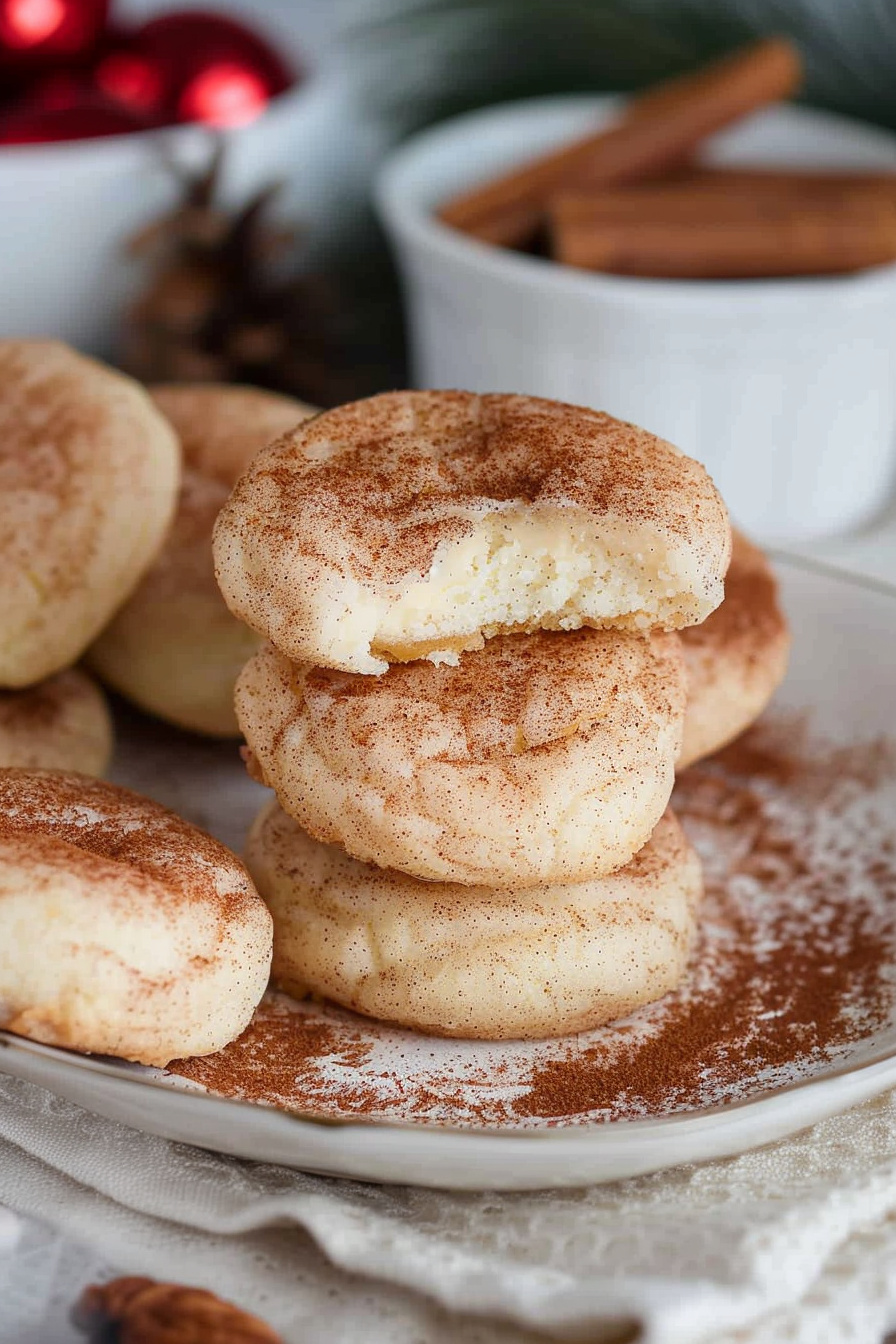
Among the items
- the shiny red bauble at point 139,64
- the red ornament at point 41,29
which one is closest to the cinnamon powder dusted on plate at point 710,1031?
the shiny red bauble at point 139,64

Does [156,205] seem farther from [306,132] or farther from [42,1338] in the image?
[42,1338]

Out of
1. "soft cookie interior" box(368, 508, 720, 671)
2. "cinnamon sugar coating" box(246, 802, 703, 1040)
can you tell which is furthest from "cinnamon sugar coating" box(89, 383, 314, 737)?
"soft cookie interior" box(368, 508, 720, 671)

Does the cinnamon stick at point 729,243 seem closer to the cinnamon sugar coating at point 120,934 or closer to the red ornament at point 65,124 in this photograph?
the red ornament at point 65,124

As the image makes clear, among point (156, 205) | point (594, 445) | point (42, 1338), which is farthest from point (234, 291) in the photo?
point (42, 1338)

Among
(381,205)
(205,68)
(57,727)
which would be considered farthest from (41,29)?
(57,727)

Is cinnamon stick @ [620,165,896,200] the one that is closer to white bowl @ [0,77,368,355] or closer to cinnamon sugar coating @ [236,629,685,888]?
white bowl @ [0,77,368,355]
